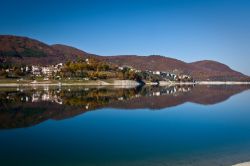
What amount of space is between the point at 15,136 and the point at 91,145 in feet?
18.2

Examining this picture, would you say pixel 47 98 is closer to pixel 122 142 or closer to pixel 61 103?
pixel 61 103

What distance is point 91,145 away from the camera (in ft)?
62.7

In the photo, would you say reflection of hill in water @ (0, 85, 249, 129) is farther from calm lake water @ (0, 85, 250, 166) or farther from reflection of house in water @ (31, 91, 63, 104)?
Answer: calm lake water @ (0, 85, 250, 166)

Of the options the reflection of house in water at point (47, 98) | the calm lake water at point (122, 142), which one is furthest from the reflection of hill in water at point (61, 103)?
the calm lake water at point (122, 142)

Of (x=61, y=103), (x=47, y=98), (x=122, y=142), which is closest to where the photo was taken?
(x=122, y=142)

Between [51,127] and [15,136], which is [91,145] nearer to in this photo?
[15,136]

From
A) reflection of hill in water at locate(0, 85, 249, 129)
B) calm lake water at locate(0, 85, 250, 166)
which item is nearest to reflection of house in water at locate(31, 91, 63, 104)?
reflection of hill in water at locate(0, 85, 249, 129)

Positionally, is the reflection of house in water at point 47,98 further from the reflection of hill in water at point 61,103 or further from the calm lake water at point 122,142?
the calm lake water at point 122,142

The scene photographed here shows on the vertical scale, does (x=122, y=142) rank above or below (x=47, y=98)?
below

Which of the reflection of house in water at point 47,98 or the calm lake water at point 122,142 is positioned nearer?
the calm lake water at point 122,142

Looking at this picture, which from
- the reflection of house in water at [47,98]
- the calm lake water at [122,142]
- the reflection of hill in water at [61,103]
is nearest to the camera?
the calm lake water at [122,142]

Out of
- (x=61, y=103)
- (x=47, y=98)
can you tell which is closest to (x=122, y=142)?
(x=61, y=103)

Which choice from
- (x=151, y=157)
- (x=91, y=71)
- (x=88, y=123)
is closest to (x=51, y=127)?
(x=88, y=123)

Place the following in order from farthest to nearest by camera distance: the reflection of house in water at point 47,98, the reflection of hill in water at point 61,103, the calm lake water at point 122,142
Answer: the reflection of house in water at point 47,98
the reflection of hill in water at point 61,103
the calm lake water at point 122,142
